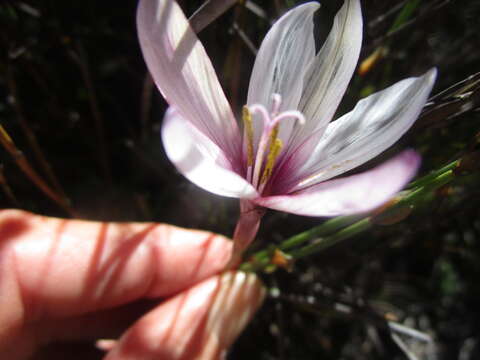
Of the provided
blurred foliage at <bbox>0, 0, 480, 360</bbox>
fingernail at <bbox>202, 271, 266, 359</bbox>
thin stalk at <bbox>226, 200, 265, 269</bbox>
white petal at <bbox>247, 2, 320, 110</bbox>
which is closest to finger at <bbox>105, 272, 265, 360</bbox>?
fingernail at <bbox>202, 271, 266, 359</bbox>

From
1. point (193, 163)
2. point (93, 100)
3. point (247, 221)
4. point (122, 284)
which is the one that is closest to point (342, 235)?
point (247, 221)

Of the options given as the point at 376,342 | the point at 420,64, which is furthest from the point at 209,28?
the point at 376,342

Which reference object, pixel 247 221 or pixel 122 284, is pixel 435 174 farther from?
pixel 122 284

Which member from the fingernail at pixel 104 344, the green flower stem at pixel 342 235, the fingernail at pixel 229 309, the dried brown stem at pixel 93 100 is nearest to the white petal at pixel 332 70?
the green flower stem at pixel 342 235

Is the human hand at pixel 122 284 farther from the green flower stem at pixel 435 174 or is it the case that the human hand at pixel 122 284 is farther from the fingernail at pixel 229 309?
the green flower stem at pixel 435 174

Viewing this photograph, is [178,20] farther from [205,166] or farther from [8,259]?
[8,259]

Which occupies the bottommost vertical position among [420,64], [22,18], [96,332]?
[96,332]

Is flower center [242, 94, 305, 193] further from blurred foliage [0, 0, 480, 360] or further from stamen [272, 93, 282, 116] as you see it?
blurred foliage [0, 0, 480, 360]
